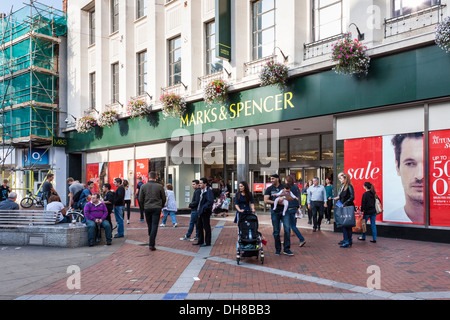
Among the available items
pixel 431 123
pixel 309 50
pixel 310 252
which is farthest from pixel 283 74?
pixel 310 252

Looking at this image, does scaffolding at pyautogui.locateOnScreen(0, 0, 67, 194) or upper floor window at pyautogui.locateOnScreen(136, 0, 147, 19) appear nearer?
upper floor window at pyautogui.locateOnScreen(136, 0, 147, 19)

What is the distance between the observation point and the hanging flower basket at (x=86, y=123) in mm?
21688

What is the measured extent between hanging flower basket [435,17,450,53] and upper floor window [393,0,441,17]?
1.13 meters

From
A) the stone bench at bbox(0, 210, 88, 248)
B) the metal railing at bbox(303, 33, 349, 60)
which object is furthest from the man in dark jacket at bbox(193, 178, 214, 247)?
the metal railing at bbox(303, 33, 349, 60)

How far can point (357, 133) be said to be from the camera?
36.7 ft

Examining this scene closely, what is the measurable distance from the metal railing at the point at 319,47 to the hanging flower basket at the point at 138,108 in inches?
341

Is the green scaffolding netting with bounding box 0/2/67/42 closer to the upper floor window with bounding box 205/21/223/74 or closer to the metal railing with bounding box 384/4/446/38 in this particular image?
the upper floor window with bounding box 205/21/223/74

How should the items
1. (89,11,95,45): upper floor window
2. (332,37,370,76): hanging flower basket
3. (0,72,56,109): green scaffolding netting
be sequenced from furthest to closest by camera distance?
(0,72,56,109): green scaffolding netting < (89,11,95,45): upper floor window < (332,37,370,76): hanging flower basket

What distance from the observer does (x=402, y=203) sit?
1008 centimetres

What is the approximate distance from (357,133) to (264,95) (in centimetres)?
378

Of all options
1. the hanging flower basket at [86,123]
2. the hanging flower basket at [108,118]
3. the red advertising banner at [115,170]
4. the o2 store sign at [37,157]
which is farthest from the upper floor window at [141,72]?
the o2 store sign at [37,157]

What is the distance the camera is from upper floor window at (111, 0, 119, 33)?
21531 millimetres

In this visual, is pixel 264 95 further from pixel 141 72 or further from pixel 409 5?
pixel 141 72

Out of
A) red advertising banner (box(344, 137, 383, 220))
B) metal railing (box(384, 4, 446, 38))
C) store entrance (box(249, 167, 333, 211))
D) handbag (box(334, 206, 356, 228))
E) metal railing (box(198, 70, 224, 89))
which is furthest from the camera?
store entrance (box(249, 167, 333, 211))
